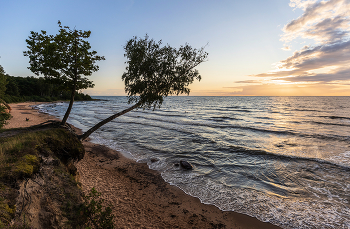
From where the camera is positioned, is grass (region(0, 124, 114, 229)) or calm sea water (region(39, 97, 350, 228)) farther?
calm sea water (region(39, 97, 350, 228))

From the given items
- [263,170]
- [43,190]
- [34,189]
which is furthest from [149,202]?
[263,170]

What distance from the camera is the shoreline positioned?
7242 mm

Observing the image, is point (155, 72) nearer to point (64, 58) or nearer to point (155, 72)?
point (155, 72)

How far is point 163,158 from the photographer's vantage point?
15.2 metres

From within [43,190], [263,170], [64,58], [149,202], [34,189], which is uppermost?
[64,58]

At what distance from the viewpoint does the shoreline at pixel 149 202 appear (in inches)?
285

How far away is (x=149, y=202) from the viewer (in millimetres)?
8625

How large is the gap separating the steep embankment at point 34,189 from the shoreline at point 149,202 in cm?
225

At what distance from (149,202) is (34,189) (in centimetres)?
520

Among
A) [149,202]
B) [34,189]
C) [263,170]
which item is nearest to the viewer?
[34,189]

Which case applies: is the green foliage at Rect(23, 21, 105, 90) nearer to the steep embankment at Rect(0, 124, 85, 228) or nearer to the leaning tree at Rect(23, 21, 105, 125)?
the leaning tree at Rect(23, 21, 105, 125)

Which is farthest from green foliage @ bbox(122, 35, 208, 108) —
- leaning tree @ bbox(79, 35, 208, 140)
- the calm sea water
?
the calm sea water

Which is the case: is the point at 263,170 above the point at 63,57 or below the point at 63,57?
below

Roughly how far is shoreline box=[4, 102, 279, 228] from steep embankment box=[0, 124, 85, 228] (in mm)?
2245
